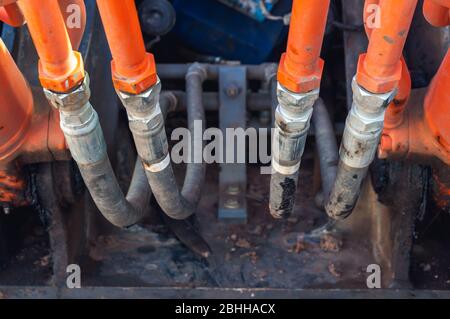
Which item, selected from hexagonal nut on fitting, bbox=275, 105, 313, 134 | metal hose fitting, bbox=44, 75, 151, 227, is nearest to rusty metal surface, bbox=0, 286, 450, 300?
metal hose fitting, bbox=44, 75, 151, 227

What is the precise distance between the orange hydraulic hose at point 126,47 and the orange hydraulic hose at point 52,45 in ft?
0.28

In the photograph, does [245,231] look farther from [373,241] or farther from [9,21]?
[9,21]

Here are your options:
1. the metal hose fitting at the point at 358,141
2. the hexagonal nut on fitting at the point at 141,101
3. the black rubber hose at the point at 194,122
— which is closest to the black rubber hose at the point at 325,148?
the metal hose fitting at the point at 358,141

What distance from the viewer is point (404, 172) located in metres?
1.71

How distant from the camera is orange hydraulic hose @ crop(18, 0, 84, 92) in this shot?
1171 millimetres

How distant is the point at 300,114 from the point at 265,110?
2.69ft

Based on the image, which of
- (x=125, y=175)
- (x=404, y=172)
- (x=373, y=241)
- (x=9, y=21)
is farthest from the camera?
(x=125, y=175)

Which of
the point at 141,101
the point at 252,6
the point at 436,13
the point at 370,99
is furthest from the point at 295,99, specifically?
the point at 252,6

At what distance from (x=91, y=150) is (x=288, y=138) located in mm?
422

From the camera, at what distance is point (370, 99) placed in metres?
1.28

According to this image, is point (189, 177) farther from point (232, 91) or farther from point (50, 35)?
point (50, 35)

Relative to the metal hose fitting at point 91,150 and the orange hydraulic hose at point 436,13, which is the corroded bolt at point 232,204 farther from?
the orange hydraulic hose at point 436,13
